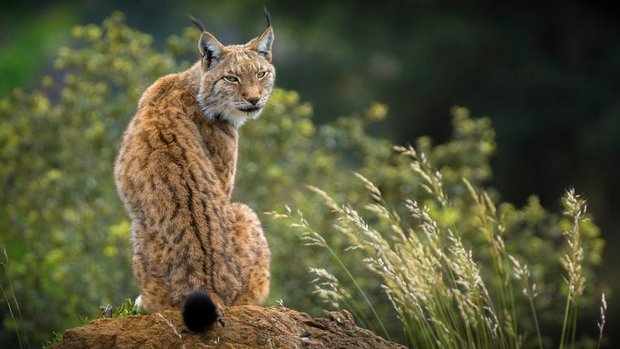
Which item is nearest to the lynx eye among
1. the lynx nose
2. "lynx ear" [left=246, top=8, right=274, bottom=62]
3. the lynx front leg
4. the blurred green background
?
the lynx nose

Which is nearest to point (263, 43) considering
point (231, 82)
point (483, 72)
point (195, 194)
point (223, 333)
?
point (231, 82)

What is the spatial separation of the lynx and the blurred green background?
1238 centimetres

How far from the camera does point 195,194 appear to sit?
19.2ft

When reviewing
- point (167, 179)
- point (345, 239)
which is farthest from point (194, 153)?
point (345, 239)

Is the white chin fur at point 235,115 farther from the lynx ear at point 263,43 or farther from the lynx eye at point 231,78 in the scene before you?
the lynx ear at point 263,43

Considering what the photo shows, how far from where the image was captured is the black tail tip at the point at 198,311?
5000mm

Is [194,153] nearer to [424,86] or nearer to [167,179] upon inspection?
[167,179]

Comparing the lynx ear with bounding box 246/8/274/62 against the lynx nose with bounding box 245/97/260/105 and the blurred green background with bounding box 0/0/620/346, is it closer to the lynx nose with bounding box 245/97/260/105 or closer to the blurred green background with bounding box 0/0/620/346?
the lynx nose with bounding box 245/97/260/105

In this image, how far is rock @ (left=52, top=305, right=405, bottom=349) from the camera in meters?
5.14

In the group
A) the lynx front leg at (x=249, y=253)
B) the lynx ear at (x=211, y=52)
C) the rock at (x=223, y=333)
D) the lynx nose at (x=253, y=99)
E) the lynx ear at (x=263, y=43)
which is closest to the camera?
the rock at (x=223, y=333)

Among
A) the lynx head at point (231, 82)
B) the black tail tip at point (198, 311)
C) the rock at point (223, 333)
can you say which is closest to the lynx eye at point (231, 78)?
the lynx head at point (231, 82)

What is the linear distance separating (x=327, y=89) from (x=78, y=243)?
893 cm

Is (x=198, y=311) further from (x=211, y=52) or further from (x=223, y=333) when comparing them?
(x=211, y=52)

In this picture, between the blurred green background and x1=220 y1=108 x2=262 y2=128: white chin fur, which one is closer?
x1=220 y1=108 x2=262 y2=128: white chin fur
